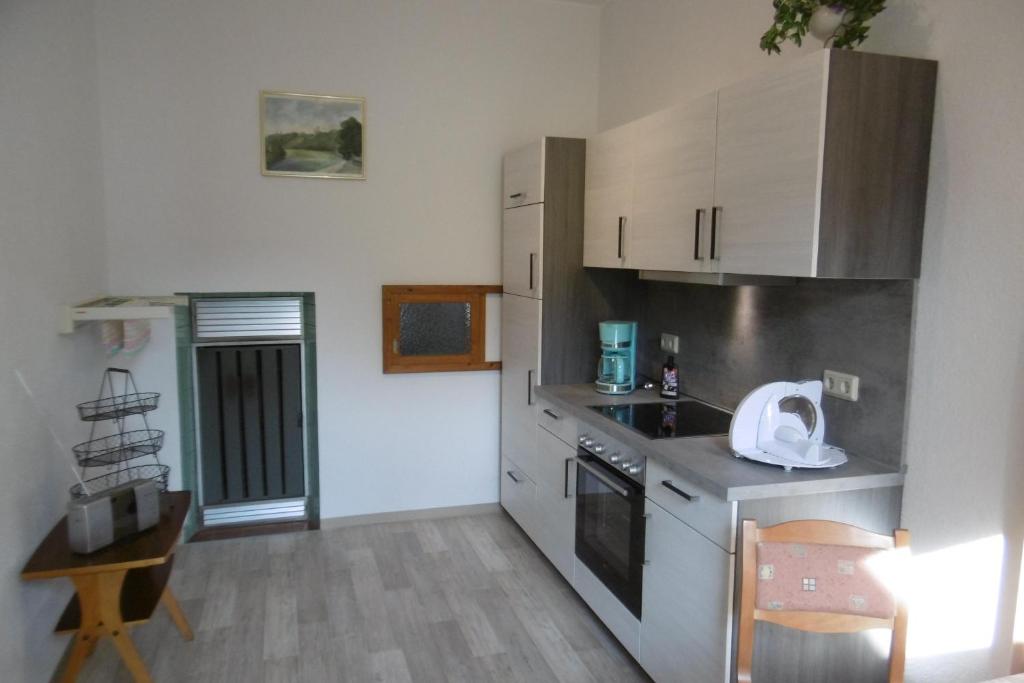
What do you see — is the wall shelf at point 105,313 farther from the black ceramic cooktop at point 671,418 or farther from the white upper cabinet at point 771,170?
the white upper cabinet at point 771,170

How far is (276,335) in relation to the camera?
3891mm

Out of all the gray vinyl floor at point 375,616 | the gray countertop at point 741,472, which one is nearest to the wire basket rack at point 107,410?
the gray vinyl floor at point 375,616

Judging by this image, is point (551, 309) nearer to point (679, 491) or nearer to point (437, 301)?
point (437, 301)

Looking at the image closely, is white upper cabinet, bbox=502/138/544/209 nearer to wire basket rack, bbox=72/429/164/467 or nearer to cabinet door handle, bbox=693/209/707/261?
cabinet door handle, bbox=693/209/707/261

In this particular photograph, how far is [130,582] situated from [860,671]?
2603 millimetres

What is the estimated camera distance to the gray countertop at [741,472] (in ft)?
6.77

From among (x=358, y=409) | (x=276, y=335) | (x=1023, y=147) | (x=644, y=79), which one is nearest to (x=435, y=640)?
(x=358, y=409)

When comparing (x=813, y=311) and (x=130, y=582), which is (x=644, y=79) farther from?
(x=130, y=582)

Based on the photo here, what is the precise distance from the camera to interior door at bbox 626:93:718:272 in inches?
98.2

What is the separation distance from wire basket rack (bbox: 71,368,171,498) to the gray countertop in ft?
6.42

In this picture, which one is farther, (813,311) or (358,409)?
(358,409)

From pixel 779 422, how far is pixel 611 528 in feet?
2.76

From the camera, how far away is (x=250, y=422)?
12.9 feet

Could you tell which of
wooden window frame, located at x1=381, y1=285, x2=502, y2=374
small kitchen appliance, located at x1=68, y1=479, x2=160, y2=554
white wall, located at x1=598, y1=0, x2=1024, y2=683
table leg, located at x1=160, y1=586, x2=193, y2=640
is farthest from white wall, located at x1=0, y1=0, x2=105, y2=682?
Result: white wall, located at x1=598, y1=0, x2=1024, y2=683
